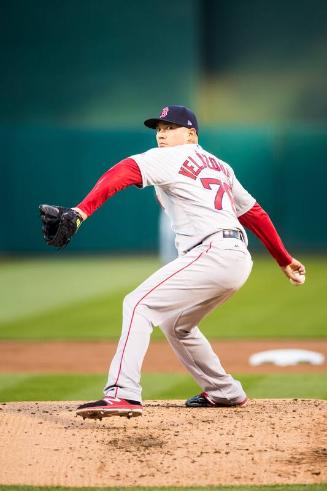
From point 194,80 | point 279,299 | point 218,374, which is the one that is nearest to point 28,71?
point 194,80

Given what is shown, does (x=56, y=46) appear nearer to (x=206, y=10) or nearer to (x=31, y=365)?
(x=206, y=10)

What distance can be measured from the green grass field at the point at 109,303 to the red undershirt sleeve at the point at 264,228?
4.40 m

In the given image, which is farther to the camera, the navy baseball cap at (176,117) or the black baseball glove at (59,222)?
the navy baseball cap at (176,117)

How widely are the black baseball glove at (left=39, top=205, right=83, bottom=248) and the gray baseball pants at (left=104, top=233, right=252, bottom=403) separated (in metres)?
0.61

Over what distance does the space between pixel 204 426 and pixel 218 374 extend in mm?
502

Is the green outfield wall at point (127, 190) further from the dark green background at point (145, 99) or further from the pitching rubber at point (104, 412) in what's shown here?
the pitching rubber at point (104, 412)

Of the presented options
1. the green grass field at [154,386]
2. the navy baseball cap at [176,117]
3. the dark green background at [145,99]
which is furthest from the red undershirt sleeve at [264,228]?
the dark green background at [145,99]

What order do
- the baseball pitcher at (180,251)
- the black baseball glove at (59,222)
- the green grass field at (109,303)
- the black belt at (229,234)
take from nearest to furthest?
1. the black baseball glove at (59,222)
2. the baseball pitcher at (180,251)
3. the black belt at (229,234)
4. the green grass field at (109,303)

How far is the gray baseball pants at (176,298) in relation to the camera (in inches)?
205

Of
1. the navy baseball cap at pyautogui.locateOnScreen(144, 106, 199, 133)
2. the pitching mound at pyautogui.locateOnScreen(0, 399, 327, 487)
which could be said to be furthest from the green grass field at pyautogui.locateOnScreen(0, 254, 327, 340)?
the navy baseball cap at pyautogui.locateOnScreen(144, 106, 199, 133)

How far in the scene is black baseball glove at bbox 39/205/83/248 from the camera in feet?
16.0

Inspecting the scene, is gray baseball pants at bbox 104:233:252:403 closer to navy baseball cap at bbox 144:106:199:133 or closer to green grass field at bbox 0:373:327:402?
navy baseball cap at bbox 144:106:199:133

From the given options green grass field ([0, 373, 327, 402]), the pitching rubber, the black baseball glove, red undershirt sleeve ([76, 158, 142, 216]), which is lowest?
green grass field ([0, 373, 327, 402])

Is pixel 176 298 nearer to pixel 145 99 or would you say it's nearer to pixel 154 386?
pixel 154 386
